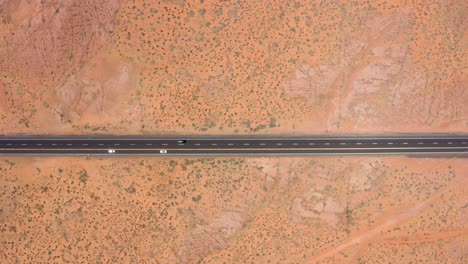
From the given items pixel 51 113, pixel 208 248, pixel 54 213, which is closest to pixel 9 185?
pixel 54 213

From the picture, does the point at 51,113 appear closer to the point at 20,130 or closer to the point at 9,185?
the point at 20,130

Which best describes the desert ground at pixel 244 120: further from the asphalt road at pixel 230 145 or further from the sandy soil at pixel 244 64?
the asphalt road at pixel 230 145

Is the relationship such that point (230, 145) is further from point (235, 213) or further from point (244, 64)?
point (244, 64)

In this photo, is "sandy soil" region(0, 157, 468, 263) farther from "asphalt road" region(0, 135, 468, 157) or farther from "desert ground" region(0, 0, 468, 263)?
"asphalt road" region(0, 135, 468, 157)

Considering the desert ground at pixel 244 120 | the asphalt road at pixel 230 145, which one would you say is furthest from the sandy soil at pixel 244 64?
the asphalt road at pixel 230 145

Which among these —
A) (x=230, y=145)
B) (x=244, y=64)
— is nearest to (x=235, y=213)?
(x=230, y=145)

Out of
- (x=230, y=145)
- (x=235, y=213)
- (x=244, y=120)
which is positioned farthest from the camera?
(x=230, y=145)

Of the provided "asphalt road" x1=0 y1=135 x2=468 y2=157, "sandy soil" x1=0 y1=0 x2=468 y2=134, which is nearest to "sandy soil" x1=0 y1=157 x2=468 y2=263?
"asphalt road" x1=0 y1=135 x2=468 y2=157
